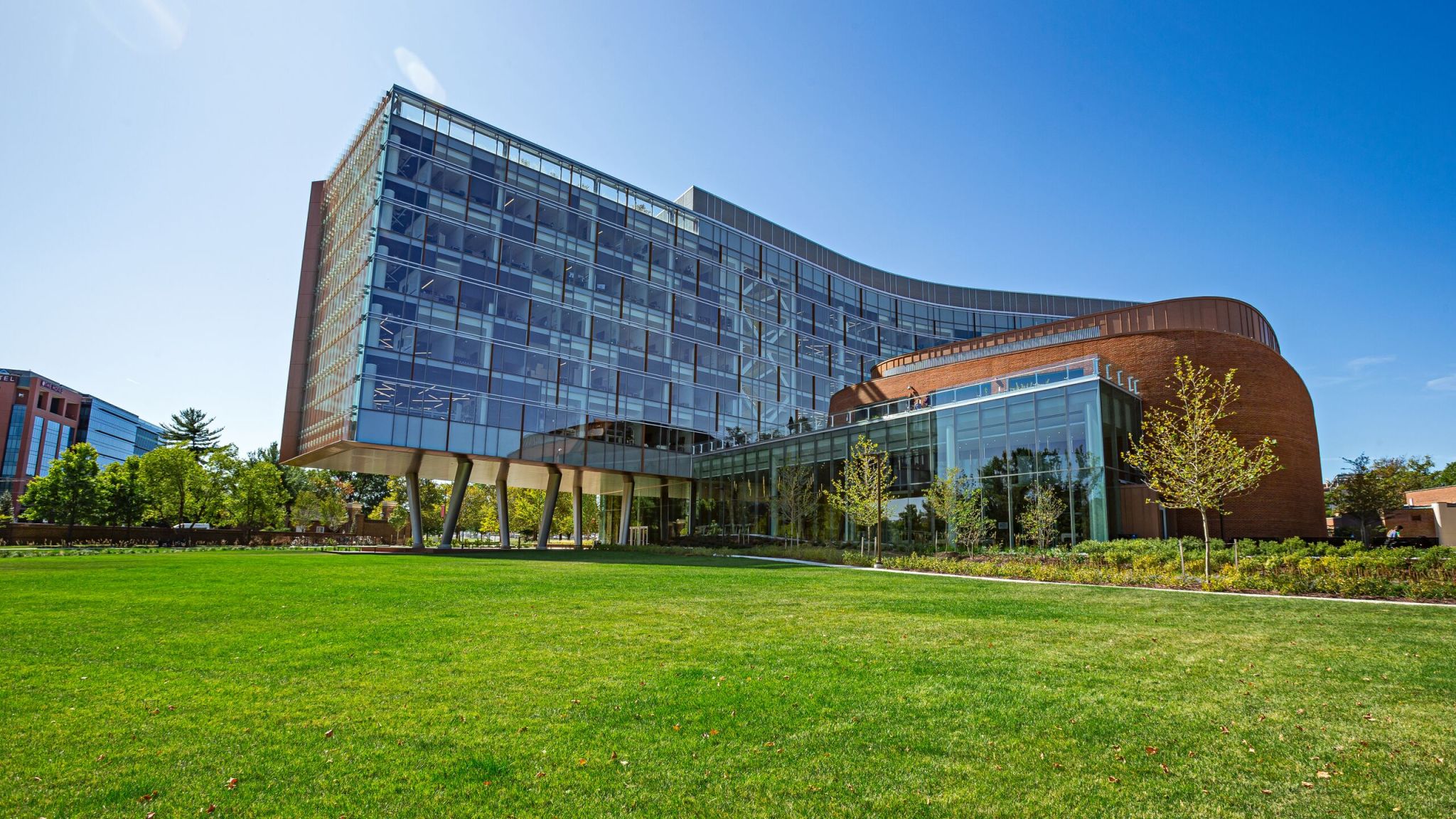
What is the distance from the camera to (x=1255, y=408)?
36.9 meters

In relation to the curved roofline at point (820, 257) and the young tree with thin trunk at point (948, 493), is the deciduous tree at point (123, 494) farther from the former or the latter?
the young tree with thin trunk at point (948, 493)

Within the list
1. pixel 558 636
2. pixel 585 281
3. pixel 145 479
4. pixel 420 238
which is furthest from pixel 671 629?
pixel 145 479

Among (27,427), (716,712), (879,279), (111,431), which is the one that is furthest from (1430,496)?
(111,431)

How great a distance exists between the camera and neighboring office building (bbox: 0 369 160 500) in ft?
335

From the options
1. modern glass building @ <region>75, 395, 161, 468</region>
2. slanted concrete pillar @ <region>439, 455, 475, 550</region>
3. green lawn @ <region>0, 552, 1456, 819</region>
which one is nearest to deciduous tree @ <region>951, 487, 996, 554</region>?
green lawn @ <region>0, 552, 1456, 819</region>

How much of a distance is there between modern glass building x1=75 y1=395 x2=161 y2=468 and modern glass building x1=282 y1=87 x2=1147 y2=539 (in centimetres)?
9599

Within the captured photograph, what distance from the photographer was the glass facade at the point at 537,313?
149ft

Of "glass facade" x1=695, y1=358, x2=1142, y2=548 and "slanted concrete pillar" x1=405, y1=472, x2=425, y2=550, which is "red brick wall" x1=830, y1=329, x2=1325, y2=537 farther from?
"slanted concrete pillar" x1=405, y1=472, x2=425, y2=550

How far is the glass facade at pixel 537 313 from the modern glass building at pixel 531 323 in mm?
142

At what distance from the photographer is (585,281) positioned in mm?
54656

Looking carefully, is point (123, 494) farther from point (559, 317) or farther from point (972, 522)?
point (972, 522)

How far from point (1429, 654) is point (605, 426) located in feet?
159

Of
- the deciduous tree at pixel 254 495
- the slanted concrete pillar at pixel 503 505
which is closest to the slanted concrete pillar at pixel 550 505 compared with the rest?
the slanted concrete pillar at pixel 503 505

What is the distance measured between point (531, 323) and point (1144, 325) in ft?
129
